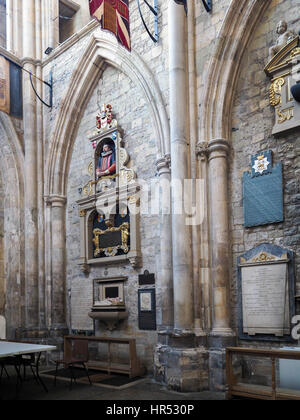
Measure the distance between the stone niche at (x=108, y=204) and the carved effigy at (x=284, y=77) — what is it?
308 cm

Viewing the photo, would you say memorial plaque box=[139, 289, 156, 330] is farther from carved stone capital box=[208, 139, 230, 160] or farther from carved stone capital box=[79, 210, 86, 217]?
carved stone capital box=[208, 139, 230, 160]

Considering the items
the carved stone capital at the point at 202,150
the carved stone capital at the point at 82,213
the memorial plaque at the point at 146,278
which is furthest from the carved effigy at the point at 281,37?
the carved stone capital at the point at 82,213

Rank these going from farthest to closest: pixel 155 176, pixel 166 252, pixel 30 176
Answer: pixel 30 176, pixel 155 176, pixel 166 252

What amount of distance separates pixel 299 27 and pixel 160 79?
8.37ft

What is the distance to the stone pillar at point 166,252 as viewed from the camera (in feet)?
24.3

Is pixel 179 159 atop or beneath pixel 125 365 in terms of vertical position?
atop

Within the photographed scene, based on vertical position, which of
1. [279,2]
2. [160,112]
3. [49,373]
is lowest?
[49,373]

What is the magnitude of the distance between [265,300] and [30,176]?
6.64 m

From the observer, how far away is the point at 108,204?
931 centimetres

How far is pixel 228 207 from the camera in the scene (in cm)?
709

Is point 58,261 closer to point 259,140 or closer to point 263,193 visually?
point 263,193

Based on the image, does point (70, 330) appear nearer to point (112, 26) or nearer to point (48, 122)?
point (48, 122)

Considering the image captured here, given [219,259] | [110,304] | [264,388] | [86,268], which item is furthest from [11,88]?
[264,388]
